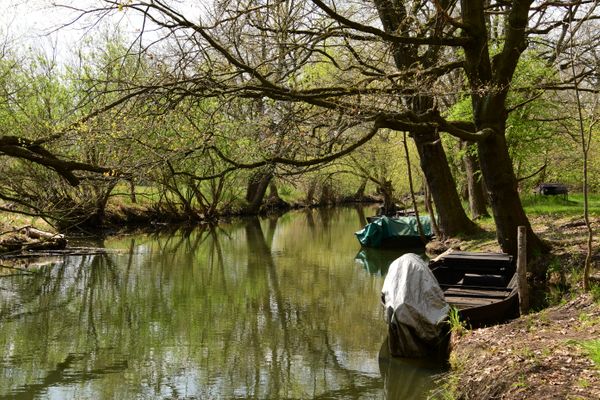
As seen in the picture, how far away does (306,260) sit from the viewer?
2231 cm

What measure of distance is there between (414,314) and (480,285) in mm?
3306

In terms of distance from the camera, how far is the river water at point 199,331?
8.76 meters

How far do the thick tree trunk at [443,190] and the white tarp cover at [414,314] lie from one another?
32.8ft

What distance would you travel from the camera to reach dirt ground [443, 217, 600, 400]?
5.95m

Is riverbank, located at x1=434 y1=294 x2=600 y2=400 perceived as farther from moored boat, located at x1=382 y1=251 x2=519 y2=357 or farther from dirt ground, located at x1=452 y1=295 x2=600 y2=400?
moored boat, located at x1=382 y1=251 x2=519 y2=357

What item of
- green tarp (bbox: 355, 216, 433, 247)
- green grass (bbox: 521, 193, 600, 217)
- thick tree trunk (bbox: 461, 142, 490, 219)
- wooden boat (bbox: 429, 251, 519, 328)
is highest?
thick tree trunk (bbox: 461, 142, 490, 219)

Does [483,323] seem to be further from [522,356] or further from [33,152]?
[33,152]

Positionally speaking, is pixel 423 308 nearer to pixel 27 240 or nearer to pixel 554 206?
pixel 27 240

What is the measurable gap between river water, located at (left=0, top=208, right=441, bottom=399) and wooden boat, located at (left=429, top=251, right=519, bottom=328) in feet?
4.11

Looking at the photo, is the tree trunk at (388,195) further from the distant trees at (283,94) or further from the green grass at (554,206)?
the distant trees at (283,94)

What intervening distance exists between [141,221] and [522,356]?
29.4 meters

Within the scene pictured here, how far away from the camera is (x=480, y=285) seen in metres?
12.0

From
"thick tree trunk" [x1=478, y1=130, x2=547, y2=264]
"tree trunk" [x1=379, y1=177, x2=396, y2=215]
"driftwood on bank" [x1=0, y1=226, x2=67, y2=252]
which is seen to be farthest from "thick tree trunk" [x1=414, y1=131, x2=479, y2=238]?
"tree trunk" [x1=379, y1=177, x2=396, y2=215]

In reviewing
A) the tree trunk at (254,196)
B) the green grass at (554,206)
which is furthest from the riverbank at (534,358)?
the tree trunk at (254,196)
